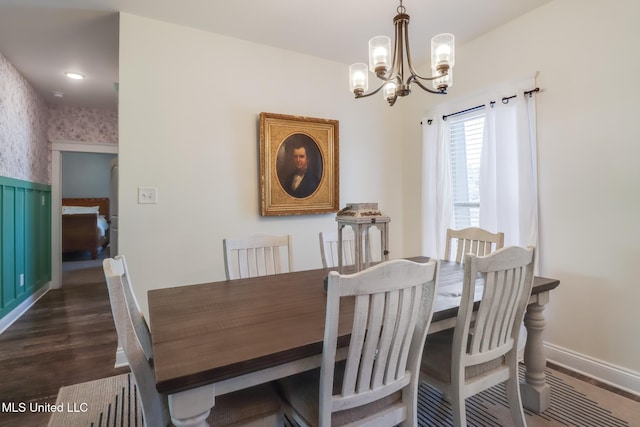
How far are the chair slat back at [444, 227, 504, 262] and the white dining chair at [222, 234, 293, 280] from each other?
3.99 ft

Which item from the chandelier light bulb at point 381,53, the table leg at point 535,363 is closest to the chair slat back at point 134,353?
the chandelier light bulb at point 381,53

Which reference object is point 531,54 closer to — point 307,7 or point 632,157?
point 632,157

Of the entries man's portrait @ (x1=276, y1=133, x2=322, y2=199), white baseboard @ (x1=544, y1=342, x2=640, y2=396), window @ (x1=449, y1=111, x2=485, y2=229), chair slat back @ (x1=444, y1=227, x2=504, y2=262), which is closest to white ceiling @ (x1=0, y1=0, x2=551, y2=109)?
window @ (x1=449, y1=111, x2=485, y2=229)

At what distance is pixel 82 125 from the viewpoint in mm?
4594

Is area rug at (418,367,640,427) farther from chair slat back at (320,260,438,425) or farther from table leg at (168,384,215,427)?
table leg at (168,384,215,427)

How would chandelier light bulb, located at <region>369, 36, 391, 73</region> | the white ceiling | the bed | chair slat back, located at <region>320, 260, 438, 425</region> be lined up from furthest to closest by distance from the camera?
the bed, the white ceiling, chandelier light bulb, located at <region>369, 36, 391, 73</region>, chair slat back, located at <region>320, 260, 438, 425</region>

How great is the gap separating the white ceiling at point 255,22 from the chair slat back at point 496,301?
6.36 ft

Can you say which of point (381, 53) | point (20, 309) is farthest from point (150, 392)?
point (20, 309)

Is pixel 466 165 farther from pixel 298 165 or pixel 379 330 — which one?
pixel 379 330

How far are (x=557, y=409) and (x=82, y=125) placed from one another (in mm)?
5948

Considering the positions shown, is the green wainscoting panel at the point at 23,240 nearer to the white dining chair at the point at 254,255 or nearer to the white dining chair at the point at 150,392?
the white dining chair at the point at 254,255

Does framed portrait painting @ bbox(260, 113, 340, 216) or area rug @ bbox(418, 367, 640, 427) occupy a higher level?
framed portrait painting @ bbox(260, 113, 340, 216)

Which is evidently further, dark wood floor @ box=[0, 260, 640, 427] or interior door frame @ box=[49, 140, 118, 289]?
interior door frame @ box=[49, 140, 118, 289]

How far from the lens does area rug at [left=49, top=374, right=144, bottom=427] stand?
5.76ft
